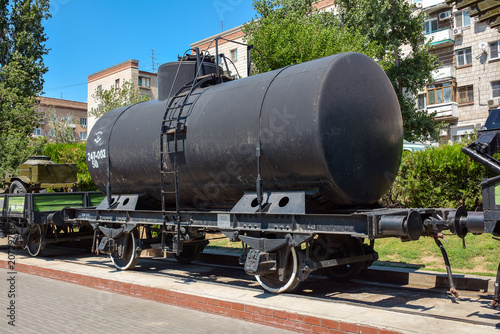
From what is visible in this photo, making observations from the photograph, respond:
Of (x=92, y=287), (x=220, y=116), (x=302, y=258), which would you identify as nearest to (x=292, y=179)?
(x=302, y=258)

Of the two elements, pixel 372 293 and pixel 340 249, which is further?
pixel 340 249

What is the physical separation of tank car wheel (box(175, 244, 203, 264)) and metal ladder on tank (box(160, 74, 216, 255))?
222 cm

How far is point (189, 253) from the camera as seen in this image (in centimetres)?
1150

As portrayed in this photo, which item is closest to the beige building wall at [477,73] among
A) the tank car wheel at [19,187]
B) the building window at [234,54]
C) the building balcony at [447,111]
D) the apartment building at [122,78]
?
the building balcony at [447,111]

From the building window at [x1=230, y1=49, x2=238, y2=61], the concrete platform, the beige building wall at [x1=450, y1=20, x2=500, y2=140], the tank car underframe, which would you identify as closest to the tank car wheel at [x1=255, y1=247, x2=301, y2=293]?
the tank car underframe

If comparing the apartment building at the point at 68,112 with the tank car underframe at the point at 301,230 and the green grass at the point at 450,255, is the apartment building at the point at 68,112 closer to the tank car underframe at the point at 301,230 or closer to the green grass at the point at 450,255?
the green grass at the point at 450,255

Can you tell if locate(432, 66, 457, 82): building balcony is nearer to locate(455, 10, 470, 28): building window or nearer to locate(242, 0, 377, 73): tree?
locate(455, 10, 470, 28): building window

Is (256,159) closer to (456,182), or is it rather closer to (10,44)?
(456,182)

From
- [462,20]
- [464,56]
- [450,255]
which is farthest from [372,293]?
[462,20]

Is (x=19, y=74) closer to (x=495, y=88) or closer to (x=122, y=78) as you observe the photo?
(x=122, y=78)

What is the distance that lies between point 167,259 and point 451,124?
2599 centimetres

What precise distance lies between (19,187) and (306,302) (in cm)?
1146

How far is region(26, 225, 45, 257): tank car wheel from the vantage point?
12.7m

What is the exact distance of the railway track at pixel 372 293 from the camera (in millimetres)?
6277
